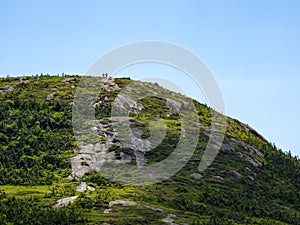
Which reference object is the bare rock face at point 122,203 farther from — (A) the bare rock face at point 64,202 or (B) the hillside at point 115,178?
(A) the bare rock face at point 64,202

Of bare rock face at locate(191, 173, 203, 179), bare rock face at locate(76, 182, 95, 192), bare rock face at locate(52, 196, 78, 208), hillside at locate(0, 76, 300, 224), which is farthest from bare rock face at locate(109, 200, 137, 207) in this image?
bare rock face at locate(191, 173, 203, 179)

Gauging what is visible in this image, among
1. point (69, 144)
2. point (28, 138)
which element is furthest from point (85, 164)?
point (28, 138)

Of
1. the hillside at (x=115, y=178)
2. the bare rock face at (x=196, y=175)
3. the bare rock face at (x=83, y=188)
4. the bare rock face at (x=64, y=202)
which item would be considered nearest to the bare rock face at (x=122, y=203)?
the hillside at (x=115, y=178)

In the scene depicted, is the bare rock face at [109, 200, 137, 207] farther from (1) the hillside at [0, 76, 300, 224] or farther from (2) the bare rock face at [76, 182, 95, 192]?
(2) the bare rock face at [76, 182, 95, 192]

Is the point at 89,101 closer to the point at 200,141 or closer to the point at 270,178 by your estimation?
the point at 200,141

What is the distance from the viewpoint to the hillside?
10012cm

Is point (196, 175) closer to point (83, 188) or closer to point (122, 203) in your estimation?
point (83, 188)

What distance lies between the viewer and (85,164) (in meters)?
132

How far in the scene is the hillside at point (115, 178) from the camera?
100125 mm

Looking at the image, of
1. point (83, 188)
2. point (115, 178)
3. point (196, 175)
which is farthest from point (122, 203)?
point (196, 175)

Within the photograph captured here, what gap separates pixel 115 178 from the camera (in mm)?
125688

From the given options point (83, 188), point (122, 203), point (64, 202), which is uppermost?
point (83, 188)

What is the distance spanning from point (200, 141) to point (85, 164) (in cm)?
4165

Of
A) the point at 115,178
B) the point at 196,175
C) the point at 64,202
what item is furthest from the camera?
the point at 196,175
